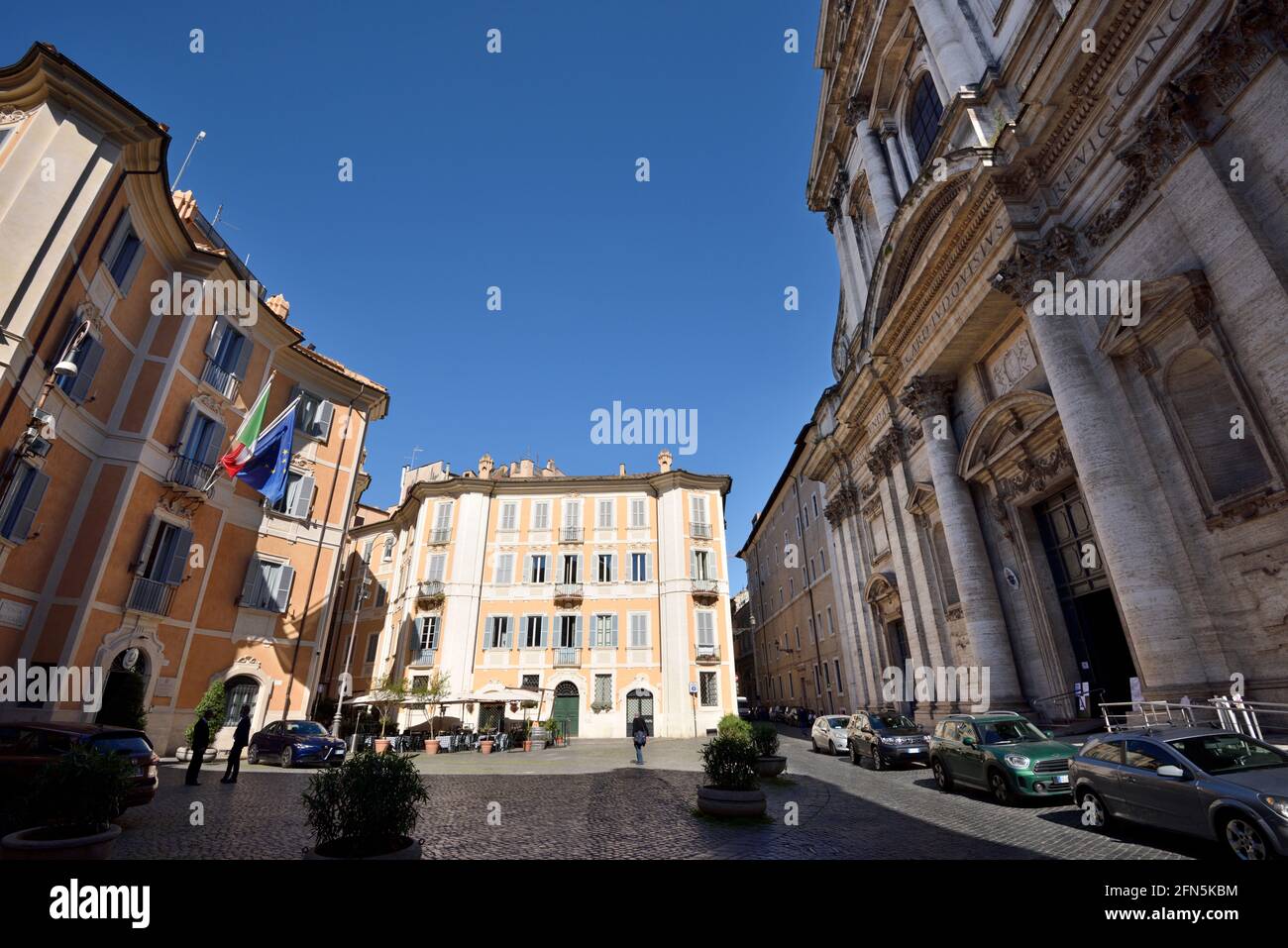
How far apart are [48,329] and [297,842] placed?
44.9 ft

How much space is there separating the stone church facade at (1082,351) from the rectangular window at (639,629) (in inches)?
476

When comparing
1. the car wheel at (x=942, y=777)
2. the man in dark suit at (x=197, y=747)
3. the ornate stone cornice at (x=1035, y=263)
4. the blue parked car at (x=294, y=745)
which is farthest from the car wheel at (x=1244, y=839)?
the blue parked car at (x=294, y=745)

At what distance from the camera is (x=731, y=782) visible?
31.4ft

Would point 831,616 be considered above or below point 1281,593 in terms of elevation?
above

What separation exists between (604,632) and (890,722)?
1791 centimetres

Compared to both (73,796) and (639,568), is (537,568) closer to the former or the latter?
(639,568)

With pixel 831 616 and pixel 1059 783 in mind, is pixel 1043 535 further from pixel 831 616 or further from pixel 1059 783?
pixel 831 616

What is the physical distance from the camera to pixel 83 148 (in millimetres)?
14633

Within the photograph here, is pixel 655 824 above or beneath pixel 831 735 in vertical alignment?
beneath

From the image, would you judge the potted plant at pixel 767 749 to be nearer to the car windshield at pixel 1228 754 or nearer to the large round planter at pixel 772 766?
the large round planter at pixel 772 766

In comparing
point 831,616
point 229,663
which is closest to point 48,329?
point 229,663

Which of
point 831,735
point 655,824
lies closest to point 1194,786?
point 655,824

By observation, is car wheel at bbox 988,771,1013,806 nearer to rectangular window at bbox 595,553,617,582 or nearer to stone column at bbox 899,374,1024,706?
stone column at bbox 899,374,1024,706

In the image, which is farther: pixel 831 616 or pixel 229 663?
pixel 831 616
